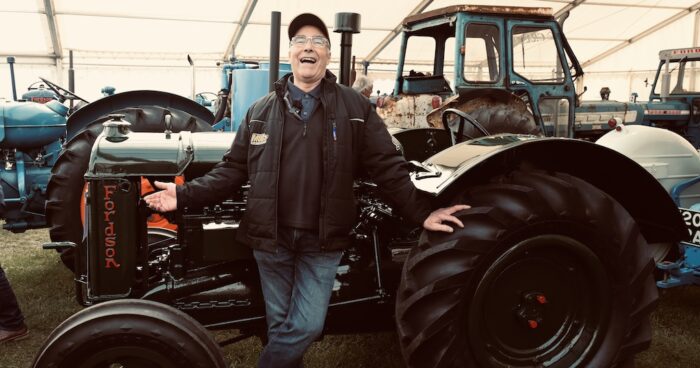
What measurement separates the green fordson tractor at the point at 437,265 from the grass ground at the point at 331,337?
0.66 meters

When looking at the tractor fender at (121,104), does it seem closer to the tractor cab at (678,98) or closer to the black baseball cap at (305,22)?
the black baseball cap at (305,22)

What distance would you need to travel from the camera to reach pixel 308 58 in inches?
74.9

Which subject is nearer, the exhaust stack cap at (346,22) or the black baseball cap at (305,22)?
the black baseball cap at (305,22)

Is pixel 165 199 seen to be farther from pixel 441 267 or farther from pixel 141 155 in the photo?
pixel 441 267

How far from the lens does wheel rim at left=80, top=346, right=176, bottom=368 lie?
1789 mm

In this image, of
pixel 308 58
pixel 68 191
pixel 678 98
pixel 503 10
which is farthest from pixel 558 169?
pixel 678 98

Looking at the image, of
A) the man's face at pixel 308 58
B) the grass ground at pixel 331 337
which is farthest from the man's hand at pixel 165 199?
the grass ground at pixel 331 337

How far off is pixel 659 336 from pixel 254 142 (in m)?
2.63

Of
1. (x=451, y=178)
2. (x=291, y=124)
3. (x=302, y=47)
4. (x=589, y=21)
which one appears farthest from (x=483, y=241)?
(x=589, y=21)

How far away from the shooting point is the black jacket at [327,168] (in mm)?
1897

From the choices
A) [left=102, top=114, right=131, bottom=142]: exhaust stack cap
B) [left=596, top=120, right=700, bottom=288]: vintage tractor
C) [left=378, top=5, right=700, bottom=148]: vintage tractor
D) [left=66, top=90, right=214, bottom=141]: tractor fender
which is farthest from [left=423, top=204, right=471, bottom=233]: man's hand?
[left=66, top=90, right=214, bottom=141]: tractor fender

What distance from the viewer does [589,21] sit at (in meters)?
16.3

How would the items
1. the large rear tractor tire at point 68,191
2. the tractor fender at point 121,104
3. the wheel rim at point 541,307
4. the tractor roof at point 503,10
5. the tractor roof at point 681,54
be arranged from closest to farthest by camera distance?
the wheel rim at point 541,307, the large rear tractor tire at point 68,191, the tractor fender at point 121,104, the tractor roof at point 503,10, the tractor roof at point 681,54

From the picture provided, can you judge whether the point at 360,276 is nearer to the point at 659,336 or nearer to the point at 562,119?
the point at 659,336
